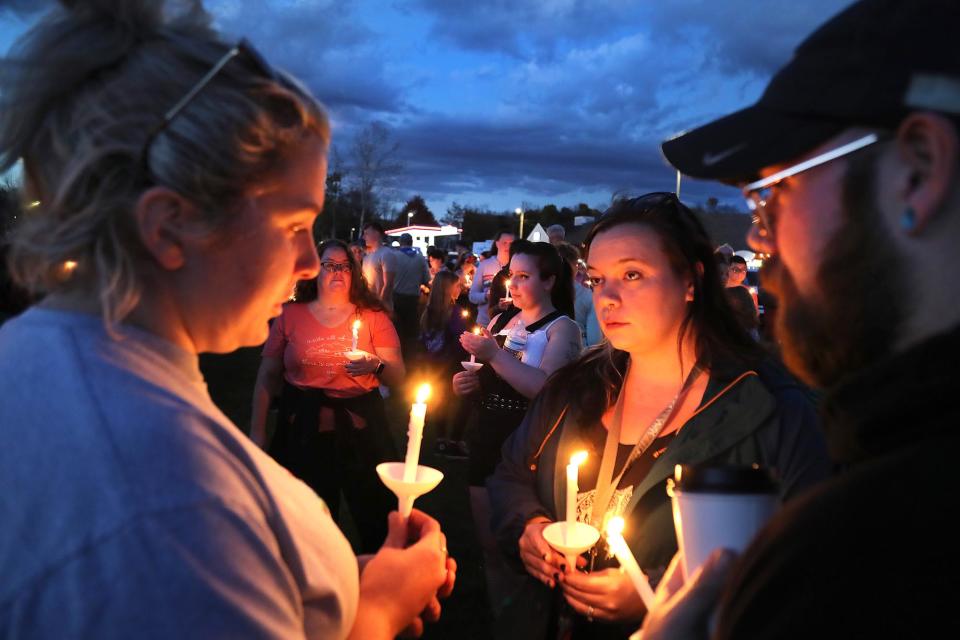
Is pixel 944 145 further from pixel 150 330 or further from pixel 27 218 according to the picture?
pixel 27 218

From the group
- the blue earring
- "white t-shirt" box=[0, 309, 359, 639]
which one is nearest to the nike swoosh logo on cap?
the blue earring

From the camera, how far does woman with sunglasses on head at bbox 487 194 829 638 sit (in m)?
2.38

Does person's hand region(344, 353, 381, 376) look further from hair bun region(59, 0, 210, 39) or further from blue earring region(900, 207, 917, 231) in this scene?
blue earring region(900, 207, 917, 231)

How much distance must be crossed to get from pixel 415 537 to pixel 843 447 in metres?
1.45

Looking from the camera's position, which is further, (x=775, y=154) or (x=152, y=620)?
(x=775, y=154)

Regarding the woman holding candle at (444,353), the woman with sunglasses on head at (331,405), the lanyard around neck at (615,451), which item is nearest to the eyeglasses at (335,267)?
the woman with sunglasses on head at (331,405)

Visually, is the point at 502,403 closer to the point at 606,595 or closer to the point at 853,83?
the point at 606,595

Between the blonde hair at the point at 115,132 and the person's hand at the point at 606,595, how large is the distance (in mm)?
1758

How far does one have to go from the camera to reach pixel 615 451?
108 inches

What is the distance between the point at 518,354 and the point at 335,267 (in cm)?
162

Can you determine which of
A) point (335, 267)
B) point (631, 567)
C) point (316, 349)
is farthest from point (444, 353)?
point (631, 567)

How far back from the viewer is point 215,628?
1043 millimetres

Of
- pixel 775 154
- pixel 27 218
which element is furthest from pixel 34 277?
pixel 775 154

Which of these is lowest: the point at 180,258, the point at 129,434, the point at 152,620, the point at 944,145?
the point at 152,620
